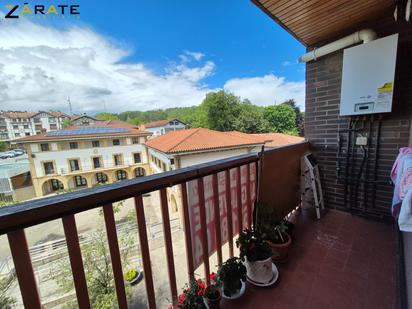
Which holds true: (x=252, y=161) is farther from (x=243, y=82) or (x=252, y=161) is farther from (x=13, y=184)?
(x=243, y=82)

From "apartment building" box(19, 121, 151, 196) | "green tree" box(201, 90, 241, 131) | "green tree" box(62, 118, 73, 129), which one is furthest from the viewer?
"green tree" box(201, 90, 241, 131)

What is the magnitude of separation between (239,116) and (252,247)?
22.6 metres

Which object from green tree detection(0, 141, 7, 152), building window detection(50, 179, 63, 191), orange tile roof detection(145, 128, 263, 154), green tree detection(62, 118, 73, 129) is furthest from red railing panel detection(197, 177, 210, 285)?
green tree detection(62, 118, 73, 129)

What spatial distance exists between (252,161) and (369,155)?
1.63m

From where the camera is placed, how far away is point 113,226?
0.86 metres

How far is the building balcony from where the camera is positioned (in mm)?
657

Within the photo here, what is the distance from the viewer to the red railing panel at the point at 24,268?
590 mm

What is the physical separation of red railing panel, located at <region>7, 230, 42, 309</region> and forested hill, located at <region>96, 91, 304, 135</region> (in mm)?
22928

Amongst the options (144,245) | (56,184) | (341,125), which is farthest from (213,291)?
(56,184)

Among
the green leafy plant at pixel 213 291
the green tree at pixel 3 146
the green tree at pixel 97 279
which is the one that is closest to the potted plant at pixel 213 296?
the green leafy plant at pixel 213 291

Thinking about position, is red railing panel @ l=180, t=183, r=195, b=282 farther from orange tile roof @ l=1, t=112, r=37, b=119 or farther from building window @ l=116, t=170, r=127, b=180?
building window @ l=116, t=170, r=127, b=180

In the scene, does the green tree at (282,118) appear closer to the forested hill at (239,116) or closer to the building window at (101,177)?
the forested hill at (239,116)

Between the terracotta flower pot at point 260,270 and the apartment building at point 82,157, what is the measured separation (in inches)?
616

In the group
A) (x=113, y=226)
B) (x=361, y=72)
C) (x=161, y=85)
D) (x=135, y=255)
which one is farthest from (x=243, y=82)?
(x=113, y=226)
